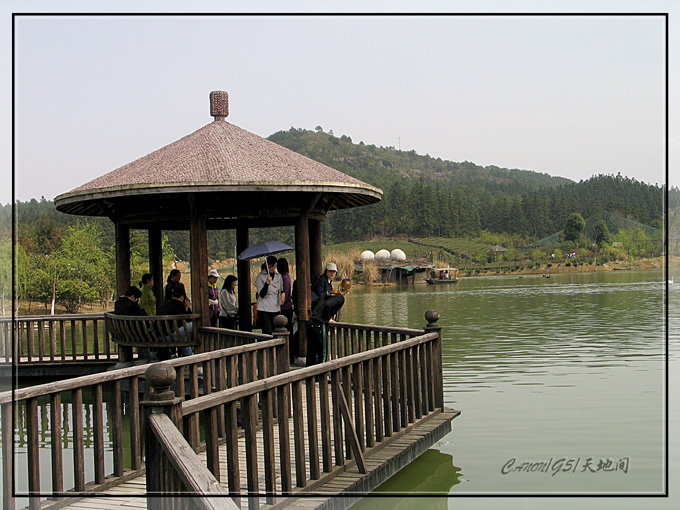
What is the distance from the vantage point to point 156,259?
12.9 m

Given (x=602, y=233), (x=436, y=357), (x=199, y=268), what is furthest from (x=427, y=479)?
(x=602, y=233)

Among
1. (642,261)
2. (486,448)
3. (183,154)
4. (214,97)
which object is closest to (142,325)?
(183,154)

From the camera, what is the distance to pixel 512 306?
38.7 meters

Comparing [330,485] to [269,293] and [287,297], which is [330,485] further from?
[287,297]

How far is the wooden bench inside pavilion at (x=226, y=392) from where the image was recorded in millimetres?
4767

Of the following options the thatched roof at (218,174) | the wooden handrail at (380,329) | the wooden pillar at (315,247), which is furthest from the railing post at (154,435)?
the wooden pillar at (315,247)

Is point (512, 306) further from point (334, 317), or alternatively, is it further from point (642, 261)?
point (642, 261)

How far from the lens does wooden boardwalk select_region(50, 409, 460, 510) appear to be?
5.45 m

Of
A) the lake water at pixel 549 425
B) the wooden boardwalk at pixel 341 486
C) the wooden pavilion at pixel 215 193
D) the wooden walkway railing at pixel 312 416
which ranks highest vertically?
the wooden pavilion at pixel 215 193

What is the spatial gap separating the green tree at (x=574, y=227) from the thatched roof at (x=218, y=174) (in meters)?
93.9

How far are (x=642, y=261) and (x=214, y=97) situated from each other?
8802 centimetres

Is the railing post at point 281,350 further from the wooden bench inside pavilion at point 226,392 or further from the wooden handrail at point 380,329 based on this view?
the wooden handrail at point 380,329

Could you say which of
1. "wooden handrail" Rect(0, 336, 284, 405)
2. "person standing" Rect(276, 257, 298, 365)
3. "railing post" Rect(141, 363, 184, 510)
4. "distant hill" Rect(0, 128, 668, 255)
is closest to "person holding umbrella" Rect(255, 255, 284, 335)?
"person standing" Rect(276, 257, 298, 365)

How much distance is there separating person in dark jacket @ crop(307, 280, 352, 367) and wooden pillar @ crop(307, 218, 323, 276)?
1770 mm
